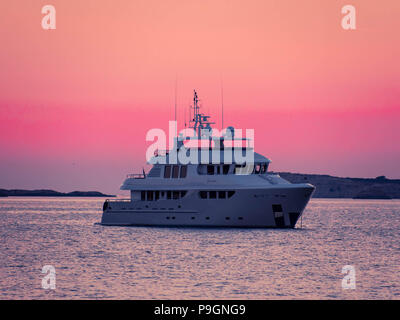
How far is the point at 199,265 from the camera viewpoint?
37094 millimetres

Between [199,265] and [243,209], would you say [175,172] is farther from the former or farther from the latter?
[199,265]

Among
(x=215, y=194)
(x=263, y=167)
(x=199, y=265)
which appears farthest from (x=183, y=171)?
(x=199, y=265)

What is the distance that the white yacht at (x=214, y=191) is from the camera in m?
53.2

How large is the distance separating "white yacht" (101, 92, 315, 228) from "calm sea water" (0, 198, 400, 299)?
4.45 ft

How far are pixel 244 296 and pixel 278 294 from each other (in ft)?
5.20

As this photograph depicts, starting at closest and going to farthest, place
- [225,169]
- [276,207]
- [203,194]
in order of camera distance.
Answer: [276,207] → [203,194] → [225,169]

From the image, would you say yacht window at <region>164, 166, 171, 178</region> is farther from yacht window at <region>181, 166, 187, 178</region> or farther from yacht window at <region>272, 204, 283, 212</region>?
yacht window at <region>272, 204, 283, 212</region>

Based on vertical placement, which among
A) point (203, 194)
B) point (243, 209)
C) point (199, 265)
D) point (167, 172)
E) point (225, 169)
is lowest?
point (199, 265)

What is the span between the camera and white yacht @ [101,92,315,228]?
53219 millimetres

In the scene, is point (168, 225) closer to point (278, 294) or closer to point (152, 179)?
point (152, 179)

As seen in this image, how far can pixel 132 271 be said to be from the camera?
3481 cm

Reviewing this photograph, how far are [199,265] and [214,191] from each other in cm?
1704

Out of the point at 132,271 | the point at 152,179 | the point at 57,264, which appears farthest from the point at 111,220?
the point at 132,271

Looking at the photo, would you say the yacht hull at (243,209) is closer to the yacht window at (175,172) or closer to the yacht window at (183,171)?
the yacht window at (183,171)
